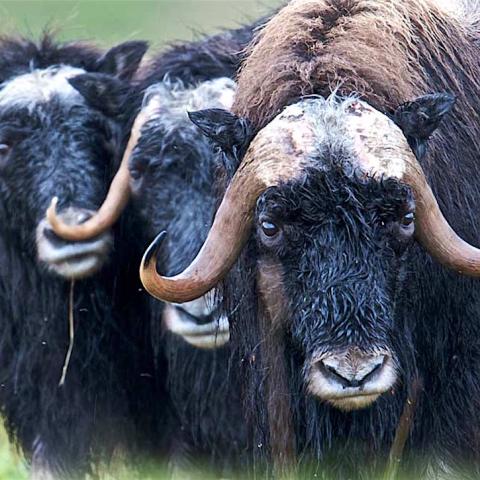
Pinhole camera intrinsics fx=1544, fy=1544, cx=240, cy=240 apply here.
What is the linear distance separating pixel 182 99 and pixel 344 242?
2.08 m

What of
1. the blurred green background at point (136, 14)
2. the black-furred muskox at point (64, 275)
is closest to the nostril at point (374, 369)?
the black-furred muskox at point (64, 275)

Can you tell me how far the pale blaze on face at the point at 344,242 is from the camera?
14.3 feet

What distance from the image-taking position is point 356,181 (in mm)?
4410

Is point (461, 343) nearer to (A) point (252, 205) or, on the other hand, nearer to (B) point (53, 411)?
(A) point (252, 205)

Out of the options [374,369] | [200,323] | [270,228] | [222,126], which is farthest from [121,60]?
[374,369]

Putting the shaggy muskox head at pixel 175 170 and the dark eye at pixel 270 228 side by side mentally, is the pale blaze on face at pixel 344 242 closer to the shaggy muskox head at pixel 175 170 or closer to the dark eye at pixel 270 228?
the dark eye at pixel 270 228

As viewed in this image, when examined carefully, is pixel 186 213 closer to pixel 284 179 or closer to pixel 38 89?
pixel 38 89

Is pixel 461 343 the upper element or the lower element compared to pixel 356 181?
lower

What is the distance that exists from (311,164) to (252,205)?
243mm

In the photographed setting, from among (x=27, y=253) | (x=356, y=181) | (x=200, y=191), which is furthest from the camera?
(x=27, y=253)

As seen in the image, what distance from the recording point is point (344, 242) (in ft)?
14.5

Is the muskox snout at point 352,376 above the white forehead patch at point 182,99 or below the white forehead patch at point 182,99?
above

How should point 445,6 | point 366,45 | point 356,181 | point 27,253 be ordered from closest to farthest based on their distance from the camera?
point 356,181 → point 366,45 → point 445,6 → point 27,253

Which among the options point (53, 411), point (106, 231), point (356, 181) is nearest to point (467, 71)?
point (356, 181)
